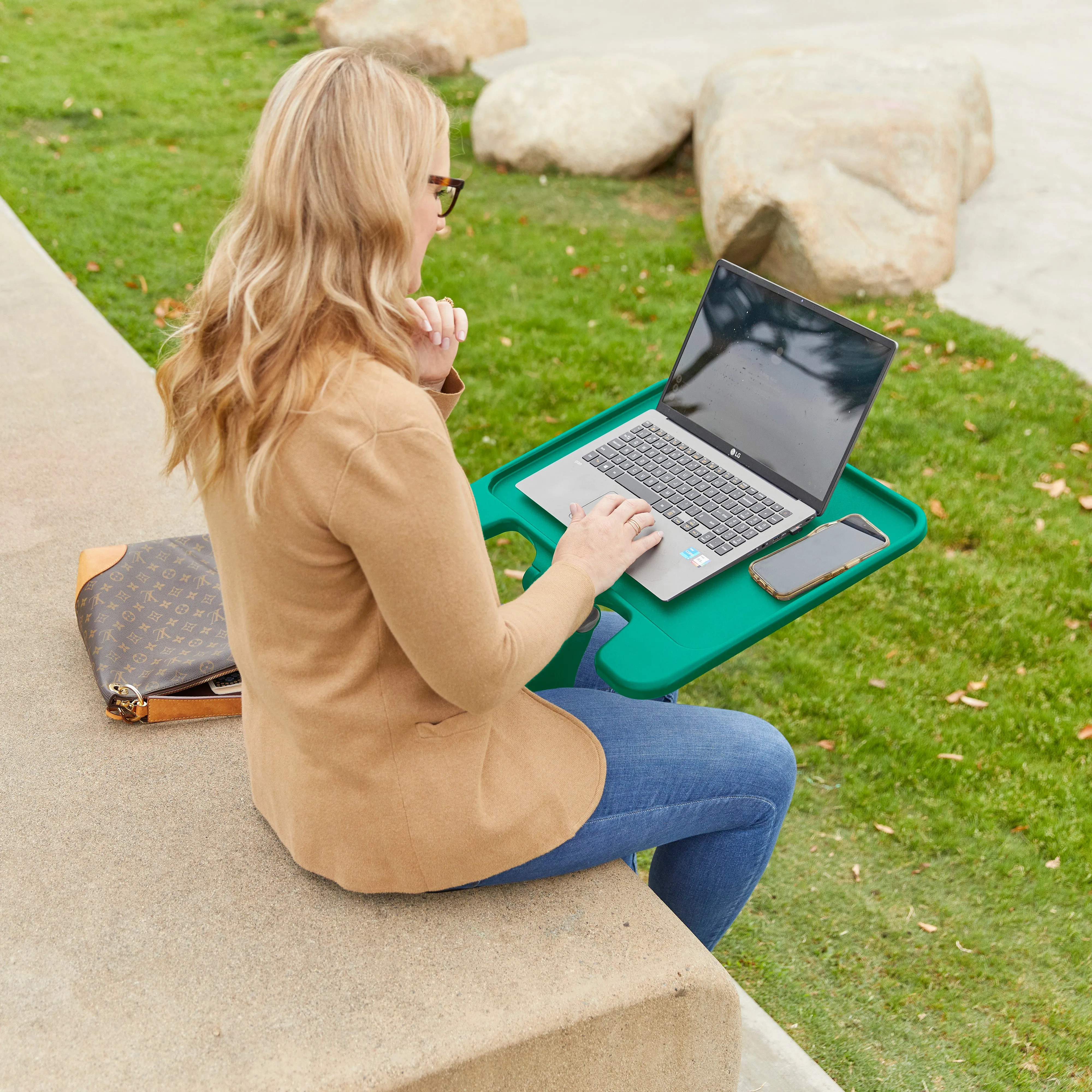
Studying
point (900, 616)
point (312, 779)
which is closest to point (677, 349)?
point (900, 616)

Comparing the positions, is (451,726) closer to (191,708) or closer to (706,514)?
(706,514)

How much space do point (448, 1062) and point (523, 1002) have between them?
0.17 m

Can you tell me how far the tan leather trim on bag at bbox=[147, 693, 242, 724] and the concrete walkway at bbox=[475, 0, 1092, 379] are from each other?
4813mm

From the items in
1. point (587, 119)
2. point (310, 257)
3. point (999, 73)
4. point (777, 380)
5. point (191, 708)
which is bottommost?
point (191, 708)

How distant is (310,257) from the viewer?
1.58 metres

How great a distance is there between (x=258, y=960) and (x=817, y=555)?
133cm

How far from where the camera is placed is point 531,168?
7848mm

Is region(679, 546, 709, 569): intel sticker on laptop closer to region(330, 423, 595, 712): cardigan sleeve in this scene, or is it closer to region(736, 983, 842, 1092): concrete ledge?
region(330, 423, 595, 712): cardigan sleeve

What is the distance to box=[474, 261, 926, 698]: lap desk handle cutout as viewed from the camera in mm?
2014

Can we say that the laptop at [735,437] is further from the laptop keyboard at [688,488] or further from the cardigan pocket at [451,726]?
the cardigan pocket at [451,726]

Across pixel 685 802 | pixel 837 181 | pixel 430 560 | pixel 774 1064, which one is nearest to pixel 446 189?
pixel 430 560

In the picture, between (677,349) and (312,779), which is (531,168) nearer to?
(677,349)

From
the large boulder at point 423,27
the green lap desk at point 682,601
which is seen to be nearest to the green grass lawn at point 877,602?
the green lap desk at point 682,601

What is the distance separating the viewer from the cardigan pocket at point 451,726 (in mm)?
1812
